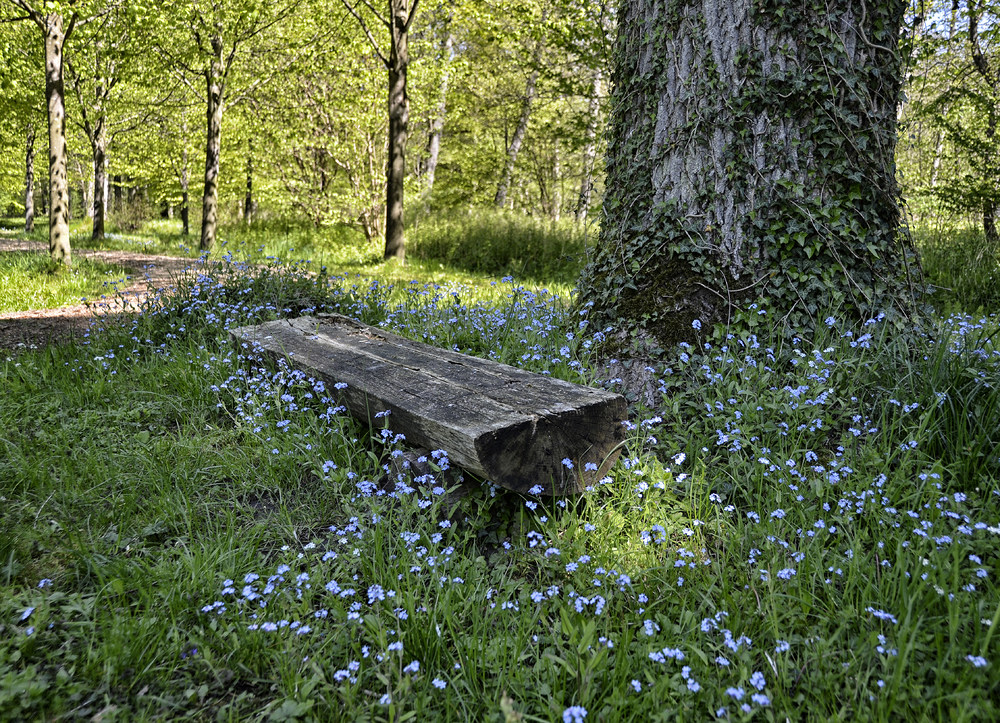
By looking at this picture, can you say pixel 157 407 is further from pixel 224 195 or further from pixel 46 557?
pixel 224 195

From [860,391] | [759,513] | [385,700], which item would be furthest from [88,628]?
[860,391]

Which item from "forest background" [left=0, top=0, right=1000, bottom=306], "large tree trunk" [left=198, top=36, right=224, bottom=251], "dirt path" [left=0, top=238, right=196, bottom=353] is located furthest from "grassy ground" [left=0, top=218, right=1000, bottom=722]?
"large tree trunk" [left=198, top=36, right=224, bottom=251]

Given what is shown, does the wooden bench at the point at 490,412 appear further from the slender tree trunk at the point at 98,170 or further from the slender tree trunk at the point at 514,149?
the slender tree trunk at the point at 98,170

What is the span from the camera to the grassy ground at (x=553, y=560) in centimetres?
164

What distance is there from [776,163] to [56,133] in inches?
394

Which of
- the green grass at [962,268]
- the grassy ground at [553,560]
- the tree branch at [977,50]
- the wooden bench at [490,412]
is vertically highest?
the tree branch at [977,50]

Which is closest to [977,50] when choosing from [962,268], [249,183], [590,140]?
[962,268]

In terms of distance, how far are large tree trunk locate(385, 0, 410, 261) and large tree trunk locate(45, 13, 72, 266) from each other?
4840mm

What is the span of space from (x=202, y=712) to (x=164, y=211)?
42.2 m

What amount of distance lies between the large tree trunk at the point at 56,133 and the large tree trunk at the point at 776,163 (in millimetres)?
9076

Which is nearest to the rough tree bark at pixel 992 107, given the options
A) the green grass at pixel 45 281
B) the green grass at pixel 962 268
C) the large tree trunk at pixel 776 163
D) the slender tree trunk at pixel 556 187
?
the green grass at pixel 962 268

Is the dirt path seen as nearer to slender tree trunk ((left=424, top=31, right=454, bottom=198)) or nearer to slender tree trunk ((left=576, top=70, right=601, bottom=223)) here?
slender tree trunk ((left=576, top=70, right=601, bottom=223))

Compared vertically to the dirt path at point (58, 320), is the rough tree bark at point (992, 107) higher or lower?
higher

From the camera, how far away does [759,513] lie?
2365 millimetres
